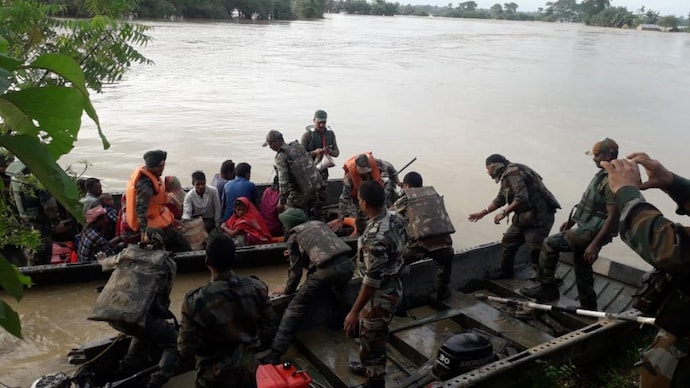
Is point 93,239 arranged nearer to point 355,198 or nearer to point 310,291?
point 310,291

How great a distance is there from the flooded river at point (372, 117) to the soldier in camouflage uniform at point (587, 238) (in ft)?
10.2

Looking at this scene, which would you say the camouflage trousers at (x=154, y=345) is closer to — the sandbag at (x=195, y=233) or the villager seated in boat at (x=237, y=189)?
the sandbag at (x=195, y=233)

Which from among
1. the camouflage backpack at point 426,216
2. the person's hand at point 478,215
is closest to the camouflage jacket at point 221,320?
the camouflage backpack at point 426,216

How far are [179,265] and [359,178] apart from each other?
235 cm

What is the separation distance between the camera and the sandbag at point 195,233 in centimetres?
663

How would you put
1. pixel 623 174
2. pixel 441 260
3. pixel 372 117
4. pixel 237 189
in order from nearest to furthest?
pixel 623 174
pixel 441 260
pixel 237 189
pixel 372 117

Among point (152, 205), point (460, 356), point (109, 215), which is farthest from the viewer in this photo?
point (109, 215)

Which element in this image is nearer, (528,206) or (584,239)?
(584,239)

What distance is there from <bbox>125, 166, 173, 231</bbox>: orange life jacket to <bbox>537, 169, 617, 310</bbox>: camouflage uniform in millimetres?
4168

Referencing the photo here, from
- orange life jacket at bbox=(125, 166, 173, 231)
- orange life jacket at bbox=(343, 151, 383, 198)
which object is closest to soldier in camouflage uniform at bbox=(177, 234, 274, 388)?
orange life jacket at bbox=(125, 166, 173, 231)

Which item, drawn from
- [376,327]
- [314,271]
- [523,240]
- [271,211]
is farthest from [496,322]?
[271,211]

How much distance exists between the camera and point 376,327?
13.0 feet

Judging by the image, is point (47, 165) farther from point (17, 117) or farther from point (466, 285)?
point (466, 285)

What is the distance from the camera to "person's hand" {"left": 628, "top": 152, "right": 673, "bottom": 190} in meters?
2.64
